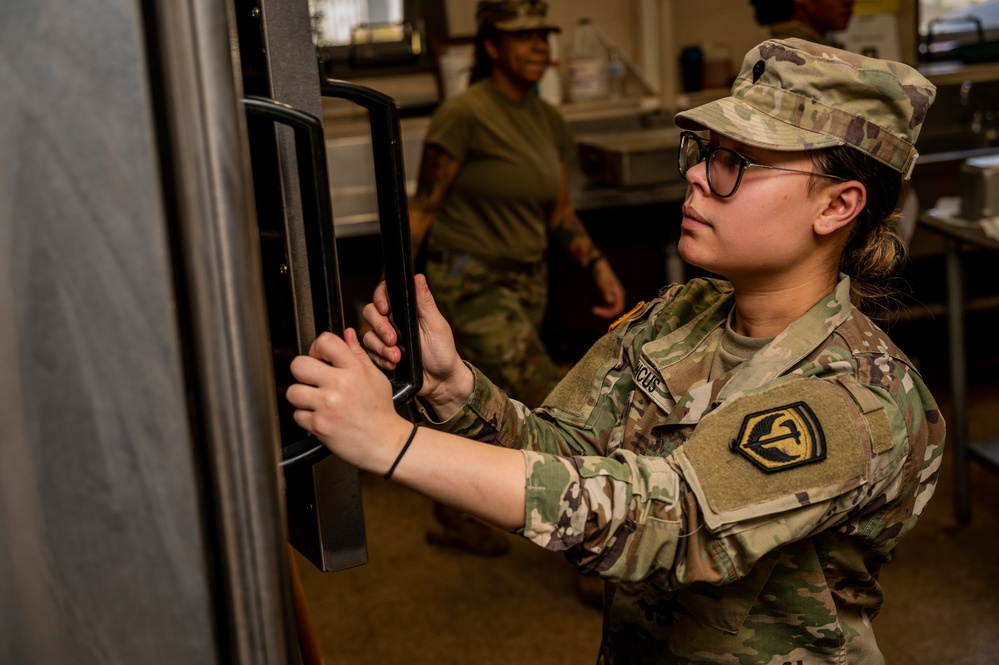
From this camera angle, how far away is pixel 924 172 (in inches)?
148

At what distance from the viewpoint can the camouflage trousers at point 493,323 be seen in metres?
2.82

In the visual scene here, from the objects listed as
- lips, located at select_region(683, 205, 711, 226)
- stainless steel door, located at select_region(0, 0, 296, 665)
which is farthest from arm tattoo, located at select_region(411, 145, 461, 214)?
stainless steel door, located at select_region(0, 0, 296, 665)

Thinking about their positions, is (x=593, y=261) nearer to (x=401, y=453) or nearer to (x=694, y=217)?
(x=694, y=217)

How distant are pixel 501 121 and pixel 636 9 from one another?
1.99 m

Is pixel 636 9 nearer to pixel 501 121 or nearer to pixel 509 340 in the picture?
pixel 501 121

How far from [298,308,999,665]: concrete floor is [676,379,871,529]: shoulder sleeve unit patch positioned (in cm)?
165

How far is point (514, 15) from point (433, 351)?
201 centimetres

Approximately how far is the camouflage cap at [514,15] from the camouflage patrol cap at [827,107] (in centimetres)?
187

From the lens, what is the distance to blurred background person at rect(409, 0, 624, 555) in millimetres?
2822

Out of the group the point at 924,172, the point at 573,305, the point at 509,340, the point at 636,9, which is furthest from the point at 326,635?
the point at 636,9

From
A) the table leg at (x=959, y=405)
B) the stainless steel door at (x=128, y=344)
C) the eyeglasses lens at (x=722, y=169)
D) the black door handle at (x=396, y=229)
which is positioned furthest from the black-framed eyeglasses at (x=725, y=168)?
the table leg at (x=959, y=405)

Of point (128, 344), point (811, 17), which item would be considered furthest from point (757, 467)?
point (811, 17)

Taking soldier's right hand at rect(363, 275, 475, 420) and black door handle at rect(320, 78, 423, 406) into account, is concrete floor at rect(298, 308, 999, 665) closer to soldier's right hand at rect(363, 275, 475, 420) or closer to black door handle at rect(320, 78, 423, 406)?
soldier's right hand at rect(363, 275, 475, 420)

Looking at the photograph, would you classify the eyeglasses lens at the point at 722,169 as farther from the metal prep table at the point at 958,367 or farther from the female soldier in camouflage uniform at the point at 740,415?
the metal prep table at the point at 958,367
